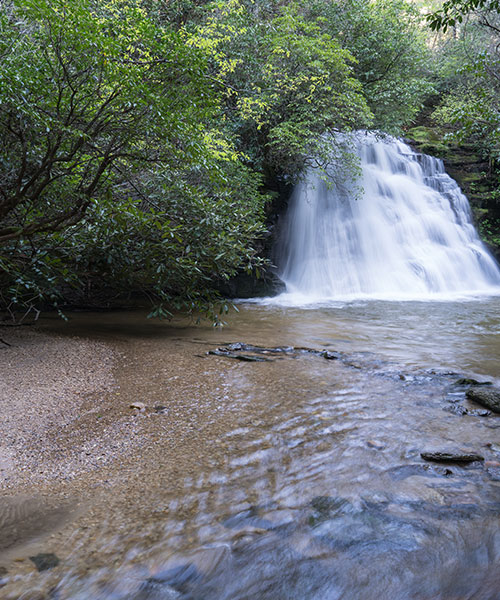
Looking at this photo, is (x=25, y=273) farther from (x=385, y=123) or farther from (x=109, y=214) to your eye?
(x=385, y=123)

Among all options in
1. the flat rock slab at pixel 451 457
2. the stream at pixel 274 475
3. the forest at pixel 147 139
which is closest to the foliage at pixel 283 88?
the forest at pixel 147 139

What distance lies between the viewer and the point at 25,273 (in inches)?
244

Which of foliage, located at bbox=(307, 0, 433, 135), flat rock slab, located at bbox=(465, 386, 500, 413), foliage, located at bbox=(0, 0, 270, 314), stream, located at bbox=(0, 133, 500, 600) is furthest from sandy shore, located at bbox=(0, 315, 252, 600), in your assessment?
foliage, located at bbox=(307, 0, 433, 135)

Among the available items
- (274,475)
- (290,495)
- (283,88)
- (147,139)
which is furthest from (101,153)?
(283,88)

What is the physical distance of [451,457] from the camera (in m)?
2.83

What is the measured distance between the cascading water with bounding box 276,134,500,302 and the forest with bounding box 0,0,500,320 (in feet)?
4.41

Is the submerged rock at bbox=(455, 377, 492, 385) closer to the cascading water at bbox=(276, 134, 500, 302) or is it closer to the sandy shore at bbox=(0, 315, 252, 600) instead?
the sandy shore at bbox=(0, 315, 252, 600)

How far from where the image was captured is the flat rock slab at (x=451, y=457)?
282 centimetres

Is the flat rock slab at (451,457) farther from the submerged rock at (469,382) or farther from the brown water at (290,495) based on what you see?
the submerged rock at (469,382)

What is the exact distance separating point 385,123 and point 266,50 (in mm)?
6288

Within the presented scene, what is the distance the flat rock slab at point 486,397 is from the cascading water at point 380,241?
902cm

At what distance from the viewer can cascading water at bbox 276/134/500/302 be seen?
14.2m

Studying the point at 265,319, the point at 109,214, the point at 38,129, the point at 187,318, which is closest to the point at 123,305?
the point at 187,318

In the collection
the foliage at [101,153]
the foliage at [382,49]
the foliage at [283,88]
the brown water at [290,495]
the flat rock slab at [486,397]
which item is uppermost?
the foliage at [382,49]
